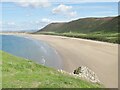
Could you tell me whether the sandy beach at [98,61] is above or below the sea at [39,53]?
above

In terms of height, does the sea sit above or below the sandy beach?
below

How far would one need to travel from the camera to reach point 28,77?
1638cm

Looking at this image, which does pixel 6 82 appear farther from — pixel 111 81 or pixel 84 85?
pixel 111 81

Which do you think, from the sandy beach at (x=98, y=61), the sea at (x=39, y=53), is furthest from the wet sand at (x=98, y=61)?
the sea at (x=39, y=53)

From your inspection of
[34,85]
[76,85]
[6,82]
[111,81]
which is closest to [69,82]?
[76,85]

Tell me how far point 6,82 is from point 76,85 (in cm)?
350

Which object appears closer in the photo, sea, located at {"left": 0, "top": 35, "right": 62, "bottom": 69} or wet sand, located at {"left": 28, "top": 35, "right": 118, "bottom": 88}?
wet sand, located at {"left": 28, "top": 35, "right": 118, "bottom": 88}

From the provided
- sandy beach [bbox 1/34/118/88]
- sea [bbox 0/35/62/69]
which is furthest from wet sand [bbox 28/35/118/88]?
sea [bbox 0/35/62/69]

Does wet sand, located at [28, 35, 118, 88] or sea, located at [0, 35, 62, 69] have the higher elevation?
wet sand, located at [28, 35, 118, 88]

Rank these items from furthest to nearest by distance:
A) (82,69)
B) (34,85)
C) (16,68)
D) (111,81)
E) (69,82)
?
(111,81) < (82,69) < (16,68) < (69,82) < (34,85)

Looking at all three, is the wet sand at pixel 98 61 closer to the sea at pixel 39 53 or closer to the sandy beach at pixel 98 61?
the sandy beach at pixel 98 61

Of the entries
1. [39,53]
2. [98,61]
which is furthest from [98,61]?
[39,53]

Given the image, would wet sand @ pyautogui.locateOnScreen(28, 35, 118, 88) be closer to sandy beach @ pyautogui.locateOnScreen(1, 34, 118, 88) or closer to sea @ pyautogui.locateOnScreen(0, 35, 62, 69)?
sandy beach @ pyautogui.locateOnScreen(1, 34, 118, 88)

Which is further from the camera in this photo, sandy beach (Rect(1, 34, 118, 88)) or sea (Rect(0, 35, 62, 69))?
sea (Rect(0, 35, 62, 69))
